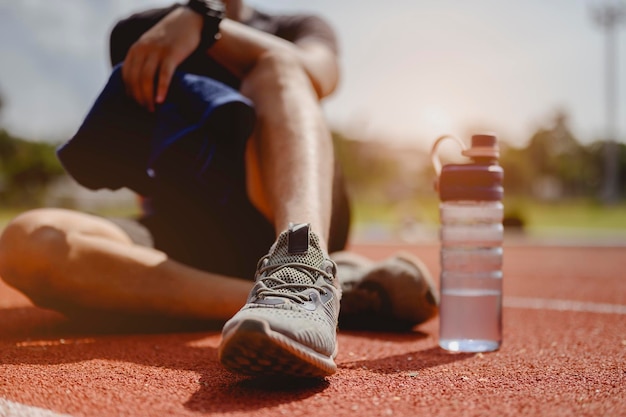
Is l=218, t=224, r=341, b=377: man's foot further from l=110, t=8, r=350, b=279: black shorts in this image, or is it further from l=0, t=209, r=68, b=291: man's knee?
l=0, t=209, r=68, b=291: man's knee

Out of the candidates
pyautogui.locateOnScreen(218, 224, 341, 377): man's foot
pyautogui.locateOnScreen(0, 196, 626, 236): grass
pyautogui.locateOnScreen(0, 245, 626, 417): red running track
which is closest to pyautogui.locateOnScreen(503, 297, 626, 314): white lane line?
pyautogui.locateOnScreen(0, 245, 626, 417): red running track

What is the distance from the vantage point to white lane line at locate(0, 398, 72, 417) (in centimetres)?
124

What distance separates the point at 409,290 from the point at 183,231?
0.90 m

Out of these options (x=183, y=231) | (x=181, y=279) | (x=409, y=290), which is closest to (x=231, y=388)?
(x=181, y=279)

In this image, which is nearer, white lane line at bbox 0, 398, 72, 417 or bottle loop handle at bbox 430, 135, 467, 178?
white lane line at bbox 0, 398, 72, 417

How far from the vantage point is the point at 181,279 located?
2199 mm

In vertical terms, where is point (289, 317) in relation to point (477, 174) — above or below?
below

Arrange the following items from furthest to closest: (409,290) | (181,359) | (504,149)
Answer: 1. (504,149)
2. (409,290)
3. (181,359)

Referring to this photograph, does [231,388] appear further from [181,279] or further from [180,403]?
[181,279]

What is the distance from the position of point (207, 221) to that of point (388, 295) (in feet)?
2.40

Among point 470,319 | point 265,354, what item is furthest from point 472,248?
point 265,354

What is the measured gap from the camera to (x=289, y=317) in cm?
141

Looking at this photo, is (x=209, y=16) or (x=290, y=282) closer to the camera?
(x=290, y=282)

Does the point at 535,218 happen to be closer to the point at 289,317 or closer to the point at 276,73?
the point at 276,73
